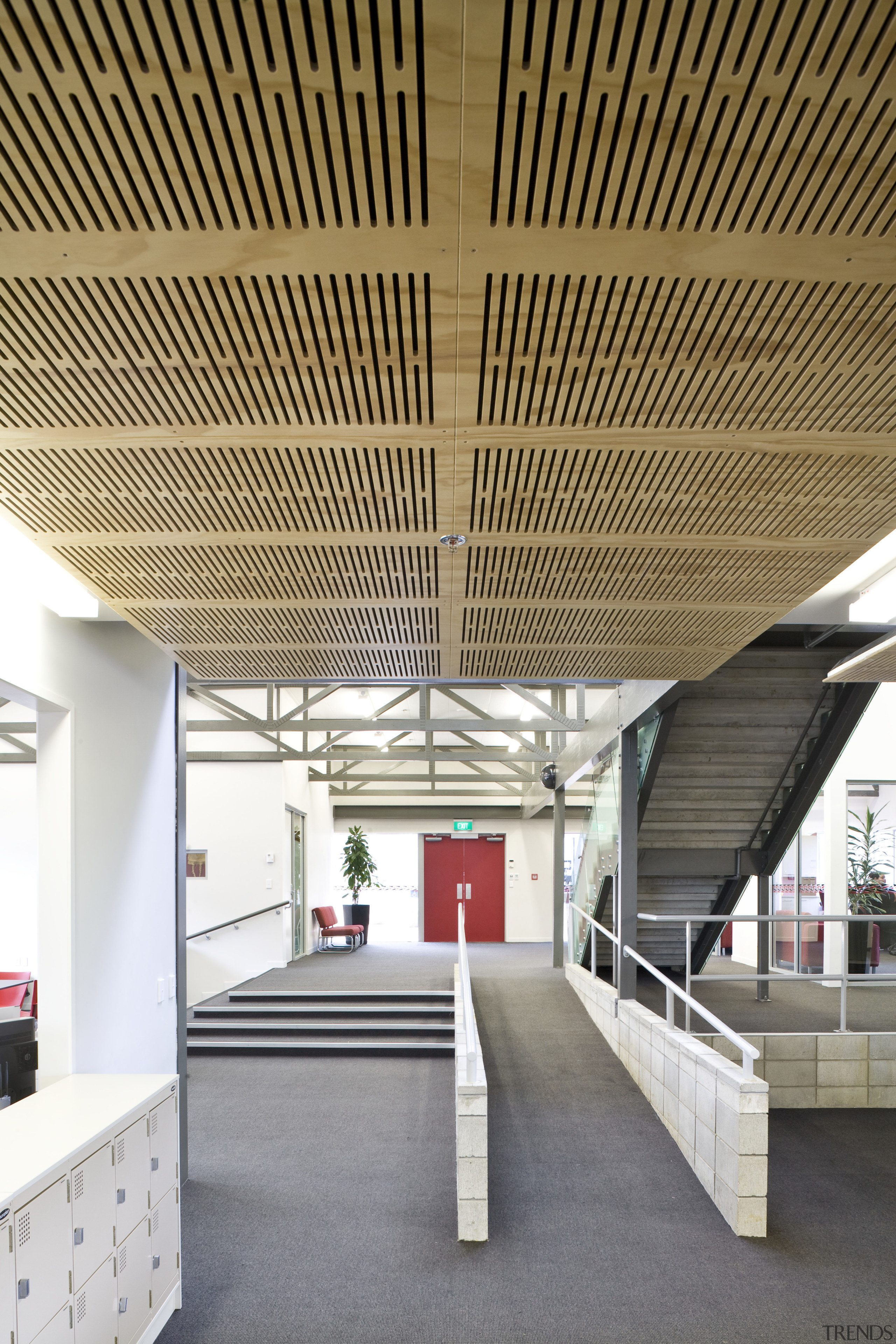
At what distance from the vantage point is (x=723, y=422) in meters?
2.69

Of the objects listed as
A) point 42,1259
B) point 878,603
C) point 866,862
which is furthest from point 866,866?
point 42,1259

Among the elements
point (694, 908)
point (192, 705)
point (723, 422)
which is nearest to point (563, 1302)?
point (723, 422)

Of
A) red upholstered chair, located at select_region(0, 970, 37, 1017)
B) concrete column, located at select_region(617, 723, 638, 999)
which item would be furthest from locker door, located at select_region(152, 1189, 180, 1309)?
concrete column, located at select_region(617, 723, 638, 999)

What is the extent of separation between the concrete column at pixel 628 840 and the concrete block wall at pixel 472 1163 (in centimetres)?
346

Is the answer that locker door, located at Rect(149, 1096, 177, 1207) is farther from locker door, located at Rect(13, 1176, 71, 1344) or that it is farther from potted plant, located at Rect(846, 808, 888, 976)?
potted plant, located at Rect(846, 808, 888, 976)

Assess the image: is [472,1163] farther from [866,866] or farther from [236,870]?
[236,870]

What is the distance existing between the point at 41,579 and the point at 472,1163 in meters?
3.48

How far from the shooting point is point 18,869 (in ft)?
43.2

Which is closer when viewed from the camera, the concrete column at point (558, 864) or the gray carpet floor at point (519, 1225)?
the gray carpet floor at point (519, 1225)

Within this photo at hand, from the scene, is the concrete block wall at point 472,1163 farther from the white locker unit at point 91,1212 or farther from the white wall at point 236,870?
the white wall at point 236,870

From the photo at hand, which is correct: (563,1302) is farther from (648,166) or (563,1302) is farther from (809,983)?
(809,983)

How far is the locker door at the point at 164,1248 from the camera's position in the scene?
3992 millimetres

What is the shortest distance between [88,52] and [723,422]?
1766 millimetres

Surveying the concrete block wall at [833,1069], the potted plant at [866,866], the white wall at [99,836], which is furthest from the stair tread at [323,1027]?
the potted plant at [866,866]
